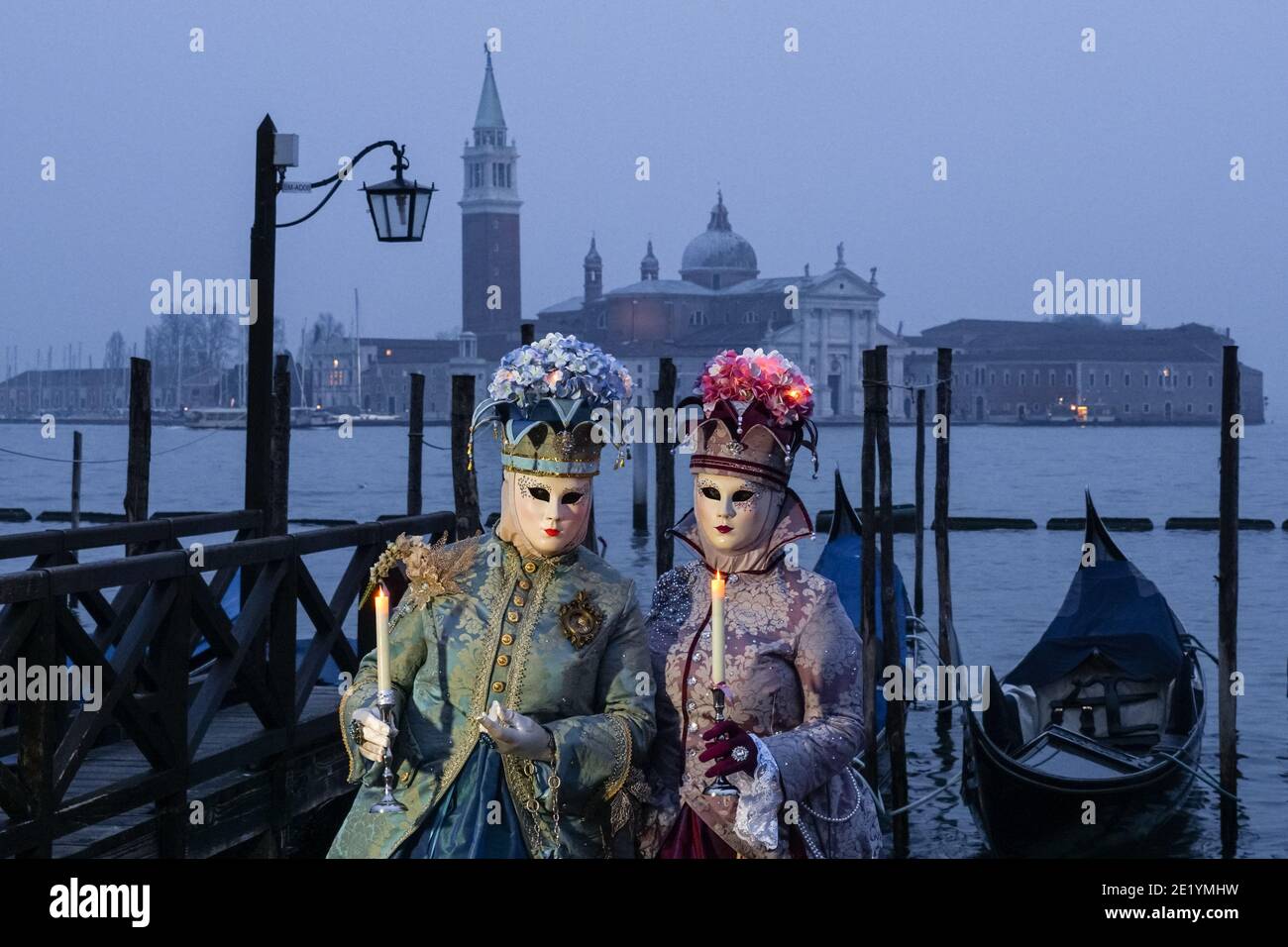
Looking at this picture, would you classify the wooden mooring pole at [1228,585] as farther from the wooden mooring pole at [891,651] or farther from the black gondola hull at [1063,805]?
the wooden mooring pole at [891,651]

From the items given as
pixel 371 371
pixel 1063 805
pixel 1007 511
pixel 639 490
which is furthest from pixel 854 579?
pixel 371 371

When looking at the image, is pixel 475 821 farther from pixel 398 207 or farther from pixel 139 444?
pixel 139 444

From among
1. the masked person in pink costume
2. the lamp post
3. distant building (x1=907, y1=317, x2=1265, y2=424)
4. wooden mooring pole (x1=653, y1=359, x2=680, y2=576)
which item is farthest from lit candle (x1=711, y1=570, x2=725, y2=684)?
distant building (x1=907, y1=317, x2=1265, y2=424)

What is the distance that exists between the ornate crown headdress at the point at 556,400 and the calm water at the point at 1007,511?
747 cm

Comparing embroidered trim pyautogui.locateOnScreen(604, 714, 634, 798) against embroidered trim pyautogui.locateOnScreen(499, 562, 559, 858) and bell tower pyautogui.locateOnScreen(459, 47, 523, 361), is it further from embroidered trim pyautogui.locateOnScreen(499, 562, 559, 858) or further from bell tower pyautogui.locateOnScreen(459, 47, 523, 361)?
bell tower pyautogui.locateOnScreen(459, 47, 523, 361)

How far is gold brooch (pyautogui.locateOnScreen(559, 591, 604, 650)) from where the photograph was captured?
3.35 metres

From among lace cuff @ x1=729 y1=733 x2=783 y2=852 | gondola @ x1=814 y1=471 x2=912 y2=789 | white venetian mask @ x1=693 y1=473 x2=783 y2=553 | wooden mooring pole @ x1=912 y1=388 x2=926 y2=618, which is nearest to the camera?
lace cuff @ x1=729 y1=733 x2=783 y2=852

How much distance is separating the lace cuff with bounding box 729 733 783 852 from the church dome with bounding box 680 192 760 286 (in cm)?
10519

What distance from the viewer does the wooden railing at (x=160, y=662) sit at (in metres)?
4.62

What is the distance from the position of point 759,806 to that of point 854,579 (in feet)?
28.8

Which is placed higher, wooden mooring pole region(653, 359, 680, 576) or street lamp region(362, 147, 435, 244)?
street lamp region(362, 147, 435, 244)

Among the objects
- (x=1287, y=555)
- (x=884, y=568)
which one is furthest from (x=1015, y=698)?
(x=1287, y=555)

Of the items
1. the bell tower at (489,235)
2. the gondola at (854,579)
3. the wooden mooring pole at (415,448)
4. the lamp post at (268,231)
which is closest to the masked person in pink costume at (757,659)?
the lamp post at (268,231)

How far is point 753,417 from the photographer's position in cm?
353
